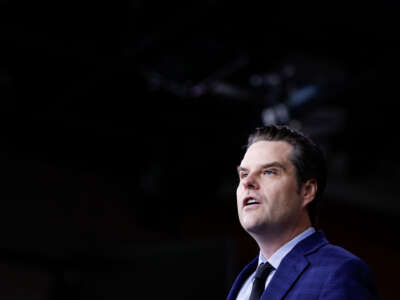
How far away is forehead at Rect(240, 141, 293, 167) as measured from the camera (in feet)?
4.50

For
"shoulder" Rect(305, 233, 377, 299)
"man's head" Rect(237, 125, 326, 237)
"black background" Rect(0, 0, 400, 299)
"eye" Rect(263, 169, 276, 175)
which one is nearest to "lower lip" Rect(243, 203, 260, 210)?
"man's head" Rect(237, 125, 326, 237)

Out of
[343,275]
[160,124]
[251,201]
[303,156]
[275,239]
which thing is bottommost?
[343,275]

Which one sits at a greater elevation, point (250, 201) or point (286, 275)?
point (250, 201)

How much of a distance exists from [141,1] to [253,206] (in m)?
2.20

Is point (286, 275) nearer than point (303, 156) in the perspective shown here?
Yes

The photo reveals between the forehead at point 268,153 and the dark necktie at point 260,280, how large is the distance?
283mm

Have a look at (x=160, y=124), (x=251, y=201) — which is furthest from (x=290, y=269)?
(x=160, y=124)

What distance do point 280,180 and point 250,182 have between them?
0.27 ft

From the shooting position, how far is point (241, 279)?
1.40m

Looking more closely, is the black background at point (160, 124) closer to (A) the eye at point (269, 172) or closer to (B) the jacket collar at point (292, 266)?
(A) the eye at point (269, 172)

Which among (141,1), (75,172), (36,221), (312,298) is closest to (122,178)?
(75,172)

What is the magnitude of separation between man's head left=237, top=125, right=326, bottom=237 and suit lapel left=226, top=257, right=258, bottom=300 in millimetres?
175

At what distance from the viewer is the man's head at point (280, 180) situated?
4.25 feet

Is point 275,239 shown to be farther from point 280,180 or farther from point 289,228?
point 280,180
